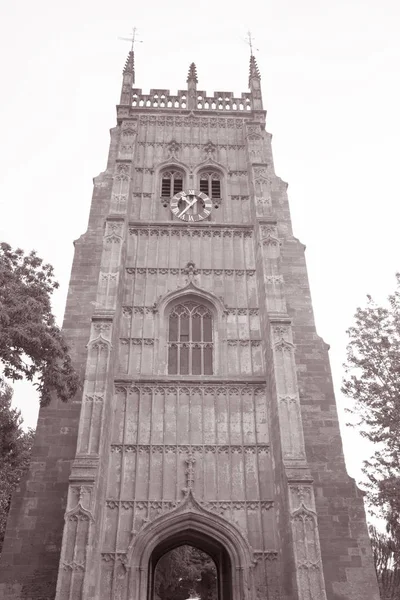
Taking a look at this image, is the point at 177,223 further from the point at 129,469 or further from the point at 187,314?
the point at 129,469

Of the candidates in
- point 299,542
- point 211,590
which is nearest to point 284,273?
point 299,542

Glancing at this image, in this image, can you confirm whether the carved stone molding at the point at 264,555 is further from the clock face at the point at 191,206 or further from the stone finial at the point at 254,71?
the stone finial at the point at 254,71

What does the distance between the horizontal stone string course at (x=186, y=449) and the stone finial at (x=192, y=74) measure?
19824 mm

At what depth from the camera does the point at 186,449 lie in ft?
54.4

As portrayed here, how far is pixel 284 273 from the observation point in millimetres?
21641

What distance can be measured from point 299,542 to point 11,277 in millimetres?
10064

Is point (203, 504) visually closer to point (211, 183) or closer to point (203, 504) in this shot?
point (203, 504)

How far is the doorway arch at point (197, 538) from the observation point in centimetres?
1459

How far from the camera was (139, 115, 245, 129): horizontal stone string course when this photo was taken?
26297 millimetres

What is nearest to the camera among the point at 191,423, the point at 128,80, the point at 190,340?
the point at 191,423

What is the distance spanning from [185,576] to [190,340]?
18574mm

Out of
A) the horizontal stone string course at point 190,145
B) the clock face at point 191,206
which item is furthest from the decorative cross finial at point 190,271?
the horizontal stone string course at point 190,145

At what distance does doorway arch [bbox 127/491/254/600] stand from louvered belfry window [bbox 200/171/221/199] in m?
13.0

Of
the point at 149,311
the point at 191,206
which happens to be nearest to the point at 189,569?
the point at 149,311
